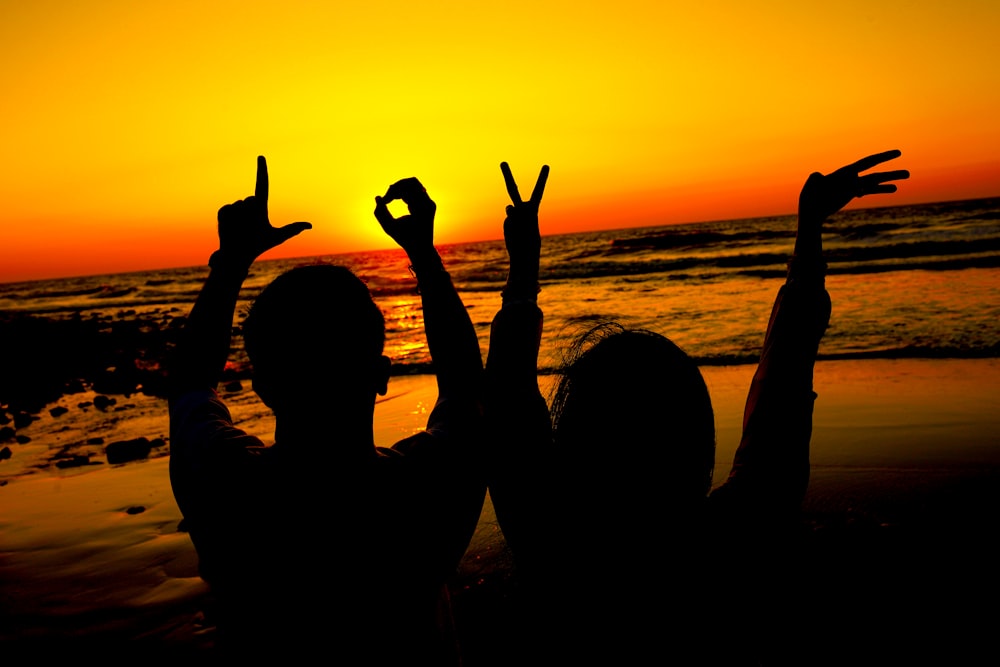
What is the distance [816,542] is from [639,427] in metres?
3.64

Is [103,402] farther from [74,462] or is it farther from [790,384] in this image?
[790,384]

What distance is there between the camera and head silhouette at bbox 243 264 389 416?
1.34 m

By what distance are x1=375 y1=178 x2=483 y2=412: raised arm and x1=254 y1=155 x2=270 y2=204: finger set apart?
10.9 inches

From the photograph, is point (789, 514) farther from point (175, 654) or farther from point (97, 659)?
point (97, 659)

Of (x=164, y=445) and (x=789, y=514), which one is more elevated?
(x=789, y=514)

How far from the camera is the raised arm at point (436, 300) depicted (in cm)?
159

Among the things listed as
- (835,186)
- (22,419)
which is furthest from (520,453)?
(22,419)

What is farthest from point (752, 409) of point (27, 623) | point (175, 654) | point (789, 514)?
point (27, 623)

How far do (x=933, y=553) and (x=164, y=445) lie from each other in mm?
7980

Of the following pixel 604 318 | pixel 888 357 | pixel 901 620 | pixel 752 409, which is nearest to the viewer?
pixel 752 409

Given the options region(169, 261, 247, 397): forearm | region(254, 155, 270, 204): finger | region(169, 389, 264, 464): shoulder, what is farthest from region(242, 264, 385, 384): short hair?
region(254, 155, 270, 204): finger

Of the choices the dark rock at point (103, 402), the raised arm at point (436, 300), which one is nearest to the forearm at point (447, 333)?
the raised arm at point (436, 300)

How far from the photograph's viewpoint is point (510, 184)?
2.04m

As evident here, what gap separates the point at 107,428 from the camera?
10.2 meters
